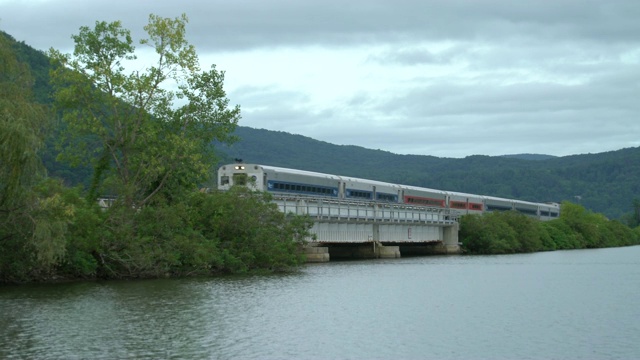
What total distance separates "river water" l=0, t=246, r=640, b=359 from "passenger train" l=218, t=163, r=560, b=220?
888 inches

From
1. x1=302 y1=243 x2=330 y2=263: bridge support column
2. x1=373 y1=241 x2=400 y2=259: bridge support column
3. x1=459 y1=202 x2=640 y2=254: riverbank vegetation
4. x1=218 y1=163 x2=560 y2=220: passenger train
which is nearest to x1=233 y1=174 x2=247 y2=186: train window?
x1=218 y1=163 x2=560 y2=220: passenger train

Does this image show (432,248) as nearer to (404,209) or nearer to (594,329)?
(404,209)

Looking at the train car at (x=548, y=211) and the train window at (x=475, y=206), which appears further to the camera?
the train car at (x=548, y=211)

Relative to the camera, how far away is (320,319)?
30.4 meters

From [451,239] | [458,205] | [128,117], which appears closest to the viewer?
[128,117]

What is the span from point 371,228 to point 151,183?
27.0 metres

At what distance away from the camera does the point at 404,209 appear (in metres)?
80.2

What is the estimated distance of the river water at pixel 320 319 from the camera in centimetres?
2388

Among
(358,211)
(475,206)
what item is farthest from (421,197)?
(358,211)

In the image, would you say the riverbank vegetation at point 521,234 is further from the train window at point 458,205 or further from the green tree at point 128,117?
the green tree at point 128,117

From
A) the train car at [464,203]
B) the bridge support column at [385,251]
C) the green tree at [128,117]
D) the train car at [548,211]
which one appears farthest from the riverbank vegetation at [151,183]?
the train car at [548,211]

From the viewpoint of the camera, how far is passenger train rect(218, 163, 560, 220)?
69.6m

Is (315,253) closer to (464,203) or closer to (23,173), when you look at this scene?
(23,173)

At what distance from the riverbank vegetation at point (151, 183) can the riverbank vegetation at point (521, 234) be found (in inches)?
1578
